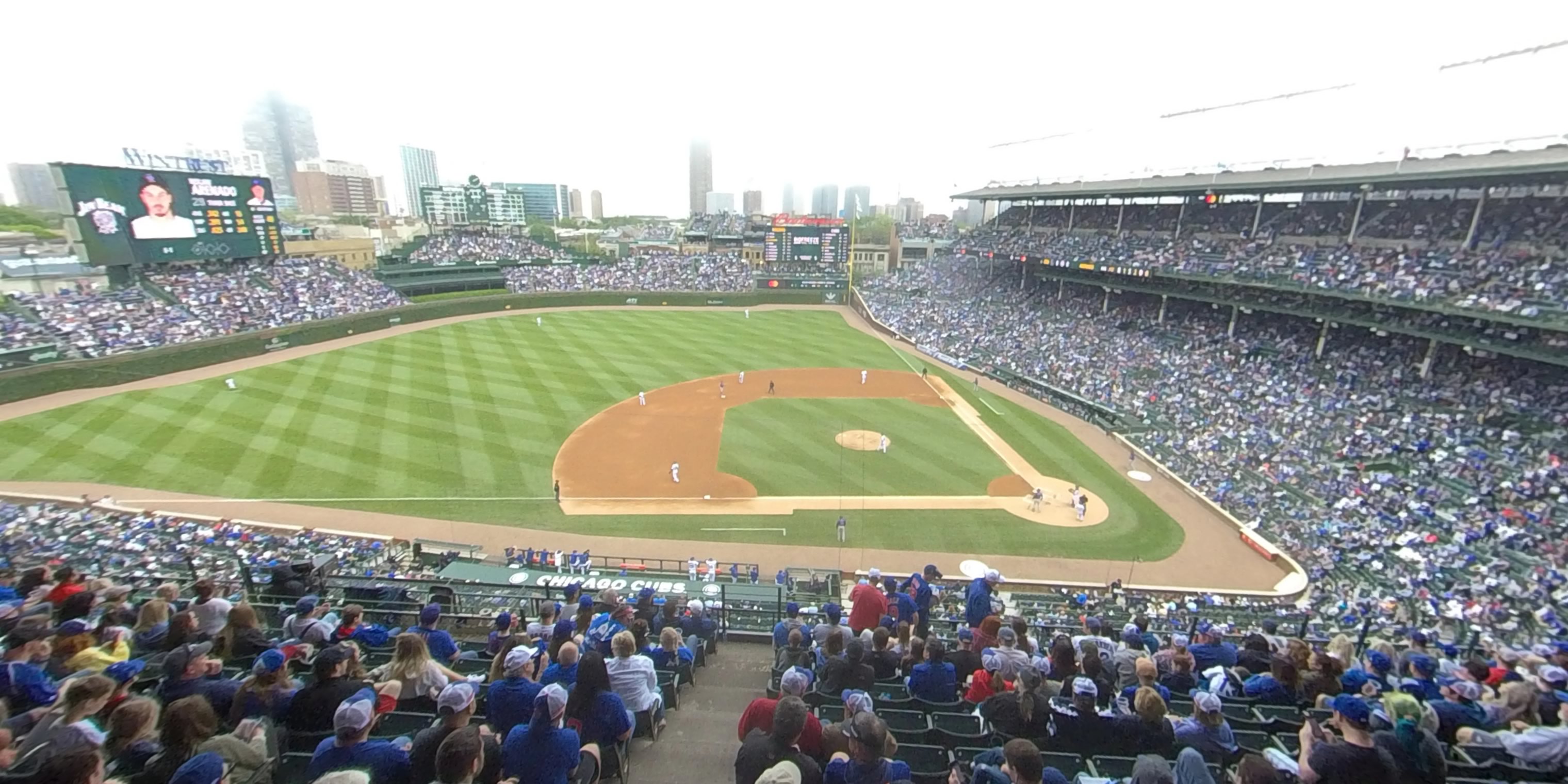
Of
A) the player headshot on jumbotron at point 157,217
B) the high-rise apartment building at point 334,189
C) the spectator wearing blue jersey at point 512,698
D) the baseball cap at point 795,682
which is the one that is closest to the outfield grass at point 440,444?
the player headshot on jumbotron at point 157,217

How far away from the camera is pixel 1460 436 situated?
22656 millimetres

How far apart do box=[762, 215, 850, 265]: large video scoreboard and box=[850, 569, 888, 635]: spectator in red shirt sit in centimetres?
6662

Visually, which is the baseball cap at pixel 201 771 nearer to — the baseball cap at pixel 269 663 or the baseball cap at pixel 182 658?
the baseball cap at pixel 269 663

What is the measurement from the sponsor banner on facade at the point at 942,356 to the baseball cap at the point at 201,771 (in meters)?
42.7

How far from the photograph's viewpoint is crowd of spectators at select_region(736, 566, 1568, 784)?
4387 millimetres

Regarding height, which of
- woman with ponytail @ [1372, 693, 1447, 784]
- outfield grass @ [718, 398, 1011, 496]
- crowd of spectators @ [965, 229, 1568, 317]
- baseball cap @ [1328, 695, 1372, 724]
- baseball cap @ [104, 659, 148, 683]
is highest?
crowd of spectators @ [965, 229, 1568, 317]

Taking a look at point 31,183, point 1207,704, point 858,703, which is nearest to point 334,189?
point 31,183

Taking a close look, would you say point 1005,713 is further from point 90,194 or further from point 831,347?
point 90,194

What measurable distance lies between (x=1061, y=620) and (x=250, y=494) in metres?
24.9

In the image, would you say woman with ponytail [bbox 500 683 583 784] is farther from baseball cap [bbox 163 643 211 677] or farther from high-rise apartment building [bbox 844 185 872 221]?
high-rise apartment building [bbox 844 185 872 221]

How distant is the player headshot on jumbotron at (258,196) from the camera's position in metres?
44.2

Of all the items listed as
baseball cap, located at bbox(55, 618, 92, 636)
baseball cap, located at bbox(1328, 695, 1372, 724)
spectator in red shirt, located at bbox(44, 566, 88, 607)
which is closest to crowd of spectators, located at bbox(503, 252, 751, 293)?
spectator in red shirt, located at bbox(44, 566, 88, 607)

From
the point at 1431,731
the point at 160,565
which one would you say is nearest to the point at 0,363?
the point at 160,565

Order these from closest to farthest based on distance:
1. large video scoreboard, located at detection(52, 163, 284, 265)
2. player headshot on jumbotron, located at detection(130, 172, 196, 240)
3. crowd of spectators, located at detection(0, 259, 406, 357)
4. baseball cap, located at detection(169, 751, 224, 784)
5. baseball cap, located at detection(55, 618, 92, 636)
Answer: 1. baseball cap, located at detection(169, 751, 224, 784)
2. baseball cap, located at detection(55, 618, 92, 636)
3. crowd of spectators, located at detection(0, 259, 406, 357)
4. large video scoreboard, located at detection(52, 163, 284, 265)
5. player headshot on jumbotron, located at detection(130, 172, 196, 240)
